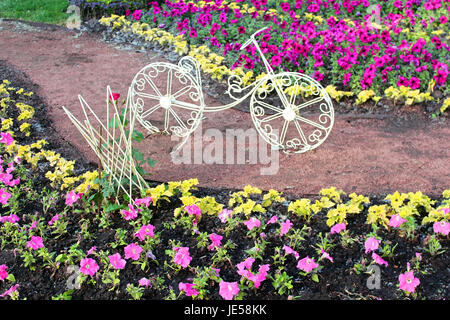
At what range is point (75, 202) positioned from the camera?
12.7ft

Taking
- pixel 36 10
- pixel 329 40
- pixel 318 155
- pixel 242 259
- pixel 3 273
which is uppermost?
pixel 329 40

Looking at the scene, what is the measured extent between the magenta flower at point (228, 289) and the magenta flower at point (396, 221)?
1.11 meters

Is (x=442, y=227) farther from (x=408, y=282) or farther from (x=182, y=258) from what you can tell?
(x=182, y=258)

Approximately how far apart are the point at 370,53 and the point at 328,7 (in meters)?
2.55

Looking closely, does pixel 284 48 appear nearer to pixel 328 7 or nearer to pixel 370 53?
pixel 370 53

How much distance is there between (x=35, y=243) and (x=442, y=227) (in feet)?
8.23

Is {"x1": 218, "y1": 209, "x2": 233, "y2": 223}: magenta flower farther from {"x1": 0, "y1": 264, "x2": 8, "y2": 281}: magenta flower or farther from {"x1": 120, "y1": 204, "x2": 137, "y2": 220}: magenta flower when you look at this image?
{"x1": 0, "y1": 264, "x2": 8, "y2": 281}: magenta flower

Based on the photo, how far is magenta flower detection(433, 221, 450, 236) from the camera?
3.31m

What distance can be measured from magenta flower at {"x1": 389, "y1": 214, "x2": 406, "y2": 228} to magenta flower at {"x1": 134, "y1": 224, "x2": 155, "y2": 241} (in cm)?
150

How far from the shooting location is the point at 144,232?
3.36 m

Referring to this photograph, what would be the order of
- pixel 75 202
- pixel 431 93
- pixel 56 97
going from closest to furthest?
pixel 75 202, pixel 431 93, pixel 56 97

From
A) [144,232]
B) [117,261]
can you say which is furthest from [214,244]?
[117,261]

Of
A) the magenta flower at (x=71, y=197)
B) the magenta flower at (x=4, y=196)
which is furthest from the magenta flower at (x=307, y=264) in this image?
the magenta flower at (x=4, y=196)
